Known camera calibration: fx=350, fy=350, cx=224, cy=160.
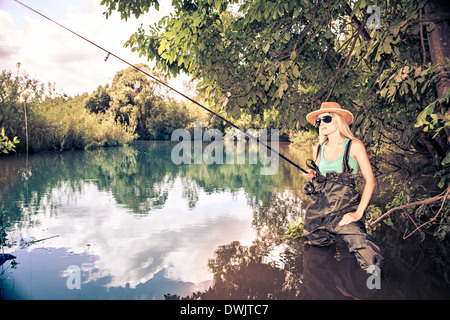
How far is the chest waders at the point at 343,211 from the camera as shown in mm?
4219

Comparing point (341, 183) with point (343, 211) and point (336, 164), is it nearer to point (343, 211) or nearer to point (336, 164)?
point (336, 164)

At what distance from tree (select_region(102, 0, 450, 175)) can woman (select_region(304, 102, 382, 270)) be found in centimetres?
63

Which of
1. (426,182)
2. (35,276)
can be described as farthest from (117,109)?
(35,276)

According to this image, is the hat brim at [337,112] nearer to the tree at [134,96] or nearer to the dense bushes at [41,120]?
the dense bushes at [41,120]

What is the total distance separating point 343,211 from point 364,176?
613 millimetres

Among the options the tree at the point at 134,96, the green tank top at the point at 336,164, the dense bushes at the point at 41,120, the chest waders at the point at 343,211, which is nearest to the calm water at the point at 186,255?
the chest waders at the point at 343,211

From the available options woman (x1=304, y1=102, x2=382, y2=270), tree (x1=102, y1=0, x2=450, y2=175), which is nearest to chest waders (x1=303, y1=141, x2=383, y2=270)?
woman (x1=304, y1=102, x2=382, y2=270)

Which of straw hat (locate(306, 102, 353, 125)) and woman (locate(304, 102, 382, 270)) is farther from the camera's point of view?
straw hat (locate(306, 102, 353, 125))

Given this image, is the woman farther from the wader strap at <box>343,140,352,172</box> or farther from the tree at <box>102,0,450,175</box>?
the tree at <box>102,0,450,175</box>

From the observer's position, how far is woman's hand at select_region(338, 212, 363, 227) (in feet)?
13.9

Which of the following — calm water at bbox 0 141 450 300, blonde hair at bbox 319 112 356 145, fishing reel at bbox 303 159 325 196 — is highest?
blonde hair at bbox 319 112 356 145

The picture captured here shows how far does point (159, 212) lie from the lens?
369 inches

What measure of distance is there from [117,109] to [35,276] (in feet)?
208

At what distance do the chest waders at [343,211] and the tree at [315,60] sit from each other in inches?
40.9
